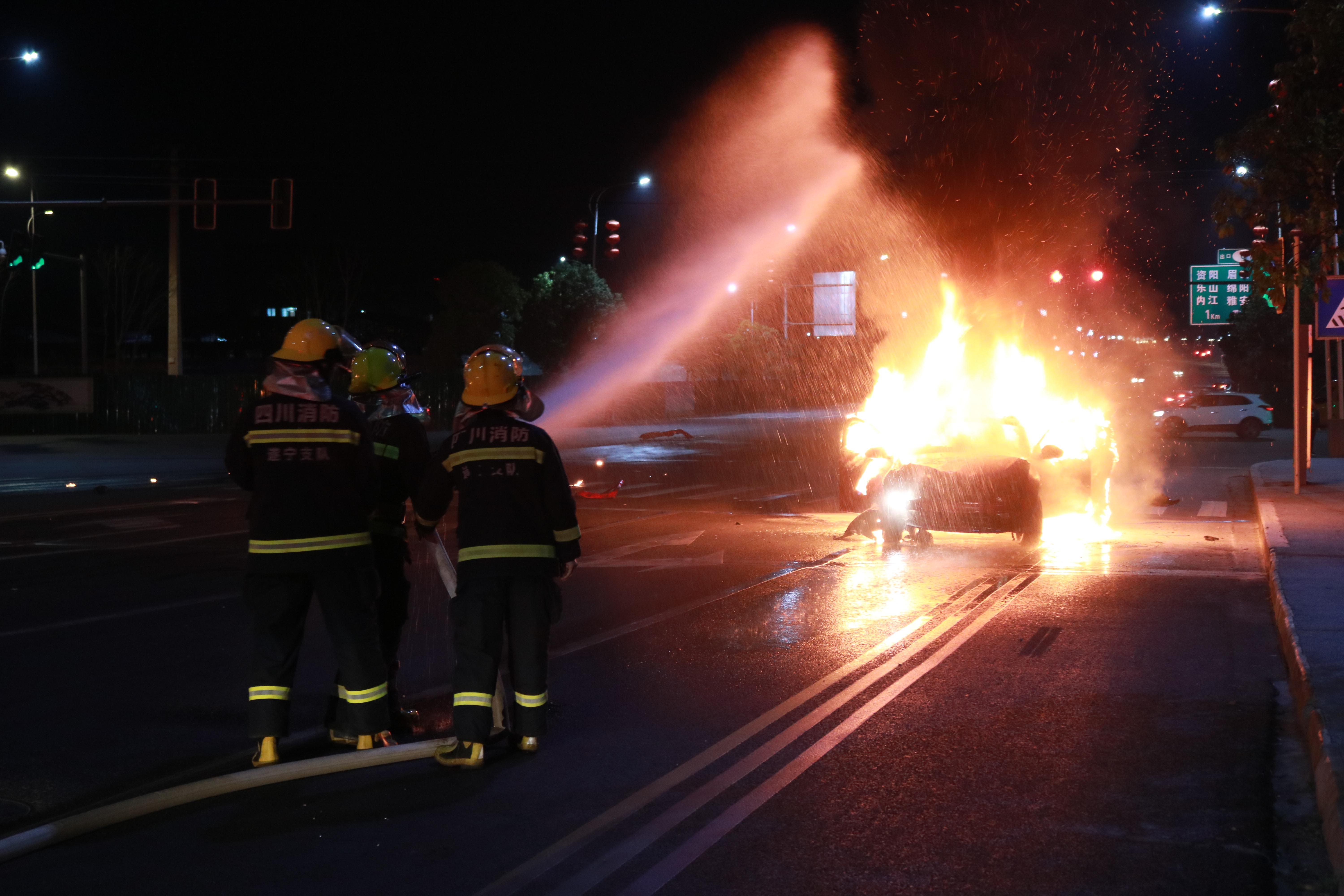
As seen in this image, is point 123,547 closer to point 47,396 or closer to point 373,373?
point 373,373

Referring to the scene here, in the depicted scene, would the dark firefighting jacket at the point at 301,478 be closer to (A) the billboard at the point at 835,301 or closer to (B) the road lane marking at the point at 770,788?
(B) the road lane marking at the point at 770,788

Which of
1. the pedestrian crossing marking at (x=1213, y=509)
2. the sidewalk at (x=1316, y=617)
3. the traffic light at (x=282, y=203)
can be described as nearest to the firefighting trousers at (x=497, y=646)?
the sidewalk at (x=1316, y=617)

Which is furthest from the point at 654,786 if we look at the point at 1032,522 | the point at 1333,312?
the point at 1333,312

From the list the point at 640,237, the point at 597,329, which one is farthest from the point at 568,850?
the point at 640,237

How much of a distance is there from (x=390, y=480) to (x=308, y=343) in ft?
2.46

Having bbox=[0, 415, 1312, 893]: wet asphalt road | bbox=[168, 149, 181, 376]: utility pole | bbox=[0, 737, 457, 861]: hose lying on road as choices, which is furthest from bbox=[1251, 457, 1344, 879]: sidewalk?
bbox=[168, 149, 181, 376]: utility pole

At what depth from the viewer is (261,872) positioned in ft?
13.9

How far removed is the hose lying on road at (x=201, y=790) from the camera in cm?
446

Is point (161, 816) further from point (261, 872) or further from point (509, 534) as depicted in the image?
point (509, 534)

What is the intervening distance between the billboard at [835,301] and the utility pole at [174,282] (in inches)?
1157

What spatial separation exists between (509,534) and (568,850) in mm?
1466

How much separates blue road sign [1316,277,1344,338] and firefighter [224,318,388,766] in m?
15.7

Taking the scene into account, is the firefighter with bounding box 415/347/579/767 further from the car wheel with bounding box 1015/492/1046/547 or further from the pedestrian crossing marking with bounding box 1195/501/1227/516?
the pedestrian crossing marking with bounding box 1195/501/1227/516

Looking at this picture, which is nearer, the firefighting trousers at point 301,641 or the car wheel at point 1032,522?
the firefighting trousers at point 301,641
